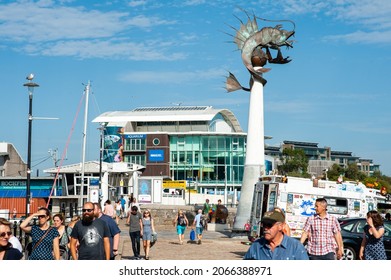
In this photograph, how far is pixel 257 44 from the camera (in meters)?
35.1

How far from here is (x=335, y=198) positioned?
27438mm

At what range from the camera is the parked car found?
18.7m

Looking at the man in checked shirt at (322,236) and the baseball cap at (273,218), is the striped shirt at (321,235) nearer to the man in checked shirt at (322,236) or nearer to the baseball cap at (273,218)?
the man in checked shirt at (322,236)

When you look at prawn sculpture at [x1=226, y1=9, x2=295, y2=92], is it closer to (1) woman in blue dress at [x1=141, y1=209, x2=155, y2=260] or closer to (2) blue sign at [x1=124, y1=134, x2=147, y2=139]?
→ (1) woman in blue dress at [x1=141, y1=209, x2=155, y2=260]

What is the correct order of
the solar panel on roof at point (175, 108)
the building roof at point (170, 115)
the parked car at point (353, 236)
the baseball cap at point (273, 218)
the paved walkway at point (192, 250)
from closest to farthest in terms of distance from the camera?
1. the baseball cap at point (273, 218)
2. the parked car at point (353, 236)
3. the paved walkway at point (192, 250)
4. the building roof at point (170, 115)
5. the solar panel on roof at point (175, 108)

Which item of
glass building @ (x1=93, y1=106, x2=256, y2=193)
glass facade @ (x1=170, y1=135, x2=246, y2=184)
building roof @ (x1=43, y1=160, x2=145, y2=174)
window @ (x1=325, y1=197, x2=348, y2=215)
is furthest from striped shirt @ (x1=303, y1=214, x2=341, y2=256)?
glass facade @ (x1=170, y1=135, x2=246, y2=184)

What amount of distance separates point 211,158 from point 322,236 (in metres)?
90.4

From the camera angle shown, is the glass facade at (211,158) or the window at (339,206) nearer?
the window at (339,206)

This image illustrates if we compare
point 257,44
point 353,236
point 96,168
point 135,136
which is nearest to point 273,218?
point 353,236

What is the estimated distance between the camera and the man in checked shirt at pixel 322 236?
10.7 m

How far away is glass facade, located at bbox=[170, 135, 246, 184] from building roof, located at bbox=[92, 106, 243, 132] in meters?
4.43

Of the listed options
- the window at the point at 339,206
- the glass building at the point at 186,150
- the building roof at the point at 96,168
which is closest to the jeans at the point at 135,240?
the window at the point at 339,206
